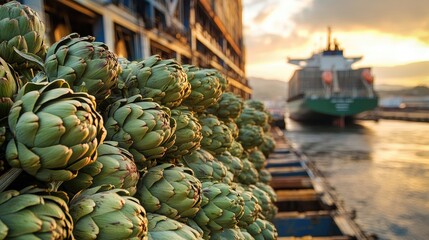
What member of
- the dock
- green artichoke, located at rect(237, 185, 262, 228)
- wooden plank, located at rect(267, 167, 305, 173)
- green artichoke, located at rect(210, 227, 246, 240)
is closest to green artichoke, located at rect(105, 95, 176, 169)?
green artichoke, located at rect(210, 227, 246, 240)

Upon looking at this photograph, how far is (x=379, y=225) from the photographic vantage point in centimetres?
509

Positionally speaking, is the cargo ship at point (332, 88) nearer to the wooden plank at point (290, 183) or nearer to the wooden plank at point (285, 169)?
the wooden plank at point (285, 169)

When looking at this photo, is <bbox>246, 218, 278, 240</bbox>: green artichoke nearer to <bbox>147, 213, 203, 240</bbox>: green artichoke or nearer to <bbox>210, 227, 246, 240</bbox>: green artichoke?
<bbox>210, 227, 246, 240</bbox>: green artichoke

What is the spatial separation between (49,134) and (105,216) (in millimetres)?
273

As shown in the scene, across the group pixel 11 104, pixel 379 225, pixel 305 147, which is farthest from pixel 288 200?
pixel 305 147

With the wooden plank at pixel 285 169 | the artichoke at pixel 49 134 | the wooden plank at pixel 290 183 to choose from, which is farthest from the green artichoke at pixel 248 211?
the wooden plank at pixel 285 169

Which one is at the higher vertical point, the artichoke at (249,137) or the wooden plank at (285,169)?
the artichoke at (249,137)

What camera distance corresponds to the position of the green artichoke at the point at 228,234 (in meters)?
1.43

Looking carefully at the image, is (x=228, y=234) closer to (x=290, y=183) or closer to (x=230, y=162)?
(x=230, y=162)

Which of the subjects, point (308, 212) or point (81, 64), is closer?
point (81, 64)

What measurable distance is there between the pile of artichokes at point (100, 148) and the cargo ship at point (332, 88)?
24.0 metres

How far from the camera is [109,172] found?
39.1 inches

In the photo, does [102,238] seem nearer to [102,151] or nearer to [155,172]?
[102,151]

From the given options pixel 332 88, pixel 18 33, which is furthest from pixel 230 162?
pixel 332 88
